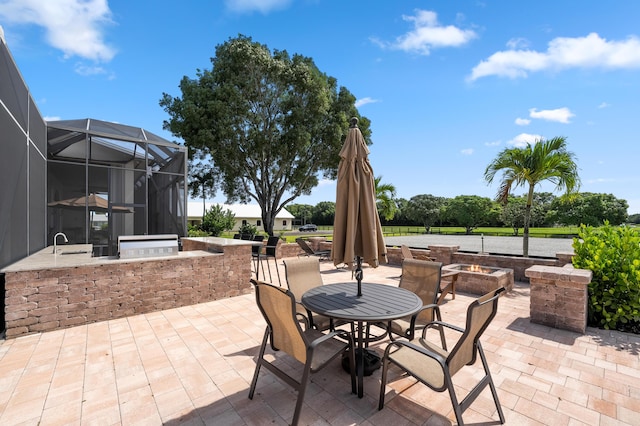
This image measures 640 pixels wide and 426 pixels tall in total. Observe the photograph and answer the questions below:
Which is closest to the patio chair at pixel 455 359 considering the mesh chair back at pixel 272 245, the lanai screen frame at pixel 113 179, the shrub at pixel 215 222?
the mesh chair back at pixel 272 245

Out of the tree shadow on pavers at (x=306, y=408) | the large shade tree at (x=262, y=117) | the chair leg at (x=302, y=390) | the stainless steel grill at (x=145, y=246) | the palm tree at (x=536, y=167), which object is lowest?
the tree shadow on pavers at (x=306, y=408)

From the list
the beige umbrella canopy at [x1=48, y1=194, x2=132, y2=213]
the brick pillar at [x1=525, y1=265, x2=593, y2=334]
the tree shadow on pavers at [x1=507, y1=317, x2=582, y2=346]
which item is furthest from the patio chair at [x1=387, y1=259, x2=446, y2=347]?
the beige umbrella canopy at [x1=48, y1=194, x2=132, y2=213]

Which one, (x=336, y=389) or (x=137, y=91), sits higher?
(x=137, y=91)

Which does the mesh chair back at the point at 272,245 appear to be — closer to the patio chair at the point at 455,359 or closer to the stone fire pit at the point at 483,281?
the stone fire pit at the point at 483,281

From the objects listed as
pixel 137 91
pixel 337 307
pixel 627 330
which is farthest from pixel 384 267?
pixel 137 91

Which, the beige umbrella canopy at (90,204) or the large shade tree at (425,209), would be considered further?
the large shade tree at (425,209)

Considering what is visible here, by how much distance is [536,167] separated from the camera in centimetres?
757

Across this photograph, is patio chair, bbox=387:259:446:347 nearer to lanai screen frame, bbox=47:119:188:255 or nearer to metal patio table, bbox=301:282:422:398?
metal patio table, bbox=301:282:422:398

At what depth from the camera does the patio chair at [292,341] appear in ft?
7.04

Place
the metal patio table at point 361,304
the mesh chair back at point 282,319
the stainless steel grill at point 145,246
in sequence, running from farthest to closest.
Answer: the stainless steel grill at point 145,246, the metal patio table at point 361,304, the mesh chair back at point 282,319

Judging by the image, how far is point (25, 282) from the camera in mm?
3844

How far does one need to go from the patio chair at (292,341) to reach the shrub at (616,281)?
416 cm

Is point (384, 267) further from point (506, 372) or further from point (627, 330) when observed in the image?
point (506, 372)

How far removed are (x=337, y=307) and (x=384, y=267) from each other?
6.92 metres
